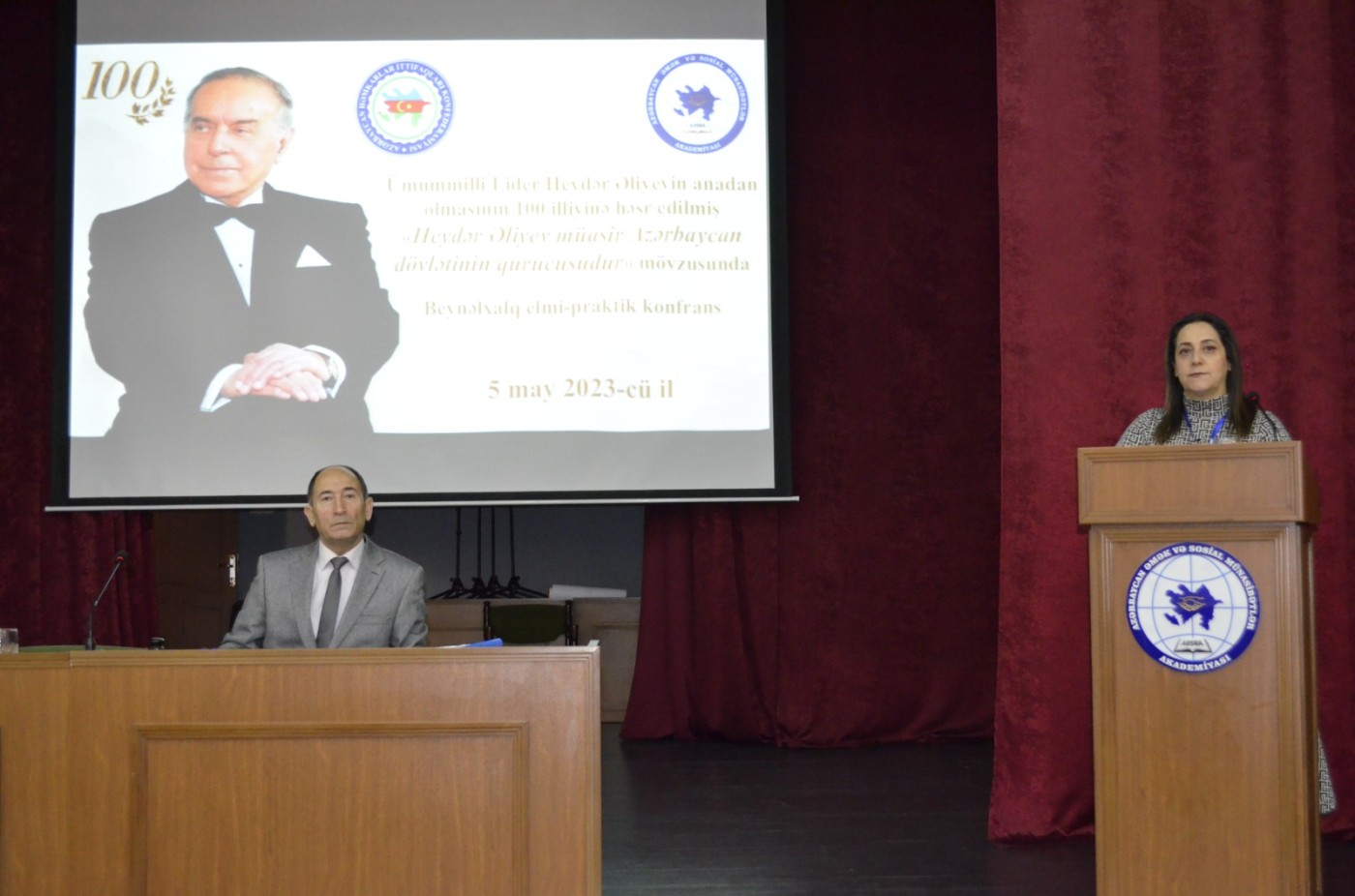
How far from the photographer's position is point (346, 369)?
4883 millimetres

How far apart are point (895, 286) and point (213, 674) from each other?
3961 mm

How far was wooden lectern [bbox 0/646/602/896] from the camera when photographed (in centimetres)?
235

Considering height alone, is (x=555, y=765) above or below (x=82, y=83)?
below

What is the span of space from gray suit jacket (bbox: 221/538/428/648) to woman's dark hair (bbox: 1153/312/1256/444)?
6.36 ft

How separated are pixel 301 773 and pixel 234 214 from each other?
10.3ft

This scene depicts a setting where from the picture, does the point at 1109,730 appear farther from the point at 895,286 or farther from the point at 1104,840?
the point at 895,286

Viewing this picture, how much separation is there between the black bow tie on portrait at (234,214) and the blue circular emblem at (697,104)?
154 cm

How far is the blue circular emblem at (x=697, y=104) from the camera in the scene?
498 centimetres

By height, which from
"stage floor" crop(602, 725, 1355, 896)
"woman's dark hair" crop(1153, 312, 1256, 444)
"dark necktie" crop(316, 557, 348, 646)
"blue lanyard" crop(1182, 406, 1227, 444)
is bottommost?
"stage floor" crop(602, 725, 1355, 896)

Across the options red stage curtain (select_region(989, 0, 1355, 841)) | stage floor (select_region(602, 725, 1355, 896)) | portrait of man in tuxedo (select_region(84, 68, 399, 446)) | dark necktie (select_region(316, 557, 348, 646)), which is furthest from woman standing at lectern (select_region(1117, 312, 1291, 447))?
portrait of man in tuxedo (select_region(84, 68, 399, 446))

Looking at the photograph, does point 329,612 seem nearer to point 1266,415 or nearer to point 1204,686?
point 1204,686

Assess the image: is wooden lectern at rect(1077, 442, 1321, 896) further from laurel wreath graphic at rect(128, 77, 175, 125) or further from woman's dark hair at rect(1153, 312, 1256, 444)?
laurel wreath graphic at rect(128, 77, 175, 125)

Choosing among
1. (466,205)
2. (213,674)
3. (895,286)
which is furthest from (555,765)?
(895,286)

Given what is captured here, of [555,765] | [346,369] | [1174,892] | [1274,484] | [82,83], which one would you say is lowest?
[1174,892]
